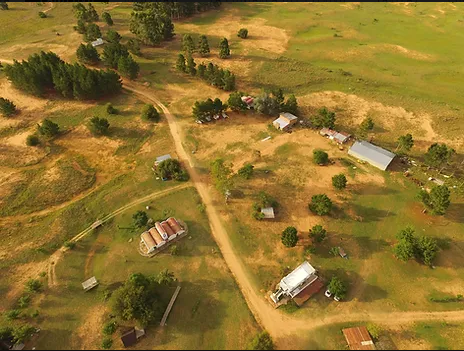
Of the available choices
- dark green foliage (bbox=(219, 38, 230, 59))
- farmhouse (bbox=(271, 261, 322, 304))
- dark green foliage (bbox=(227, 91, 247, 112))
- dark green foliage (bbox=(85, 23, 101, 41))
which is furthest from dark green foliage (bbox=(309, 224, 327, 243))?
dark green foliage (bbox=(85, 23, 101, 41))

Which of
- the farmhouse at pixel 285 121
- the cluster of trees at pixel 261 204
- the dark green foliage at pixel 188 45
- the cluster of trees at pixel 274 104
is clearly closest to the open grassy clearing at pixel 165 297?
the cluster of trees at pixel 261 204

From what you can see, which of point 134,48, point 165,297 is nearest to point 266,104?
point 165,297

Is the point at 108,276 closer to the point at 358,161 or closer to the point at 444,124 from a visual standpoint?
the point at 358,161

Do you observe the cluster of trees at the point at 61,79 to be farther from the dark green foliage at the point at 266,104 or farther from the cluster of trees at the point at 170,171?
the dark green foliage at the point at 266,104

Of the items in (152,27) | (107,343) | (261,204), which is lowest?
(107,343)

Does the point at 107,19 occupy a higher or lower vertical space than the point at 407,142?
higher

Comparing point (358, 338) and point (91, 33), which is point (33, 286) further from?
point (91, 33)

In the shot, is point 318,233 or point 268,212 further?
point 268,212

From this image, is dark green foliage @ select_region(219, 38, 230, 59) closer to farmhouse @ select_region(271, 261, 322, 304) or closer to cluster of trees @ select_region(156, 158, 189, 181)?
cluster of trees @ select_region(156, 158, 189, 181)
